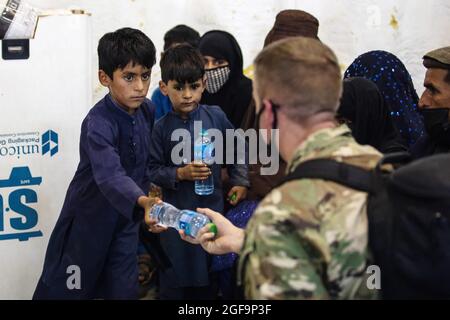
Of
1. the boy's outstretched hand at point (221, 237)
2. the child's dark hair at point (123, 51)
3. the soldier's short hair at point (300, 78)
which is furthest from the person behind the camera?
the child's dark hair at point (123, 51)

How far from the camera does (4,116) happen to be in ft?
11.4

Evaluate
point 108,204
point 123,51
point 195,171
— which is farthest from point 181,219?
point 123,51

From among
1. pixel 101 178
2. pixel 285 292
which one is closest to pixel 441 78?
pixel 101 178

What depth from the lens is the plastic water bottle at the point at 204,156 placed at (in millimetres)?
3512

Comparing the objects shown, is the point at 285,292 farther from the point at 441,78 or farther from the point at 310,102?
the point at 441,78

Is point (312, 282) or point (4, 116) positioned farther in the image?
point (4, 116)

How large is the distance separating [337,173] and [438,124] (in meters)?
1.59

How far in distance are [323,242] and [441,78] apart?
179 cm

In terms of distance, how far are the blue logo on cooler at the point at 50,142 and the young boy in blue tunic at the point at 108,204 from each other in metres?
0.37

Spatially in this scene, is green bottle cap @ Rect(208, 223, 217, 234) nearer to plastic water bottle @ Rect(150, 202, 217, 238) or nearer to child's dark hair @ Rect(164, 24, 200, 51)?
plastic water bottle @ Rect(150, 202, 217, 238)

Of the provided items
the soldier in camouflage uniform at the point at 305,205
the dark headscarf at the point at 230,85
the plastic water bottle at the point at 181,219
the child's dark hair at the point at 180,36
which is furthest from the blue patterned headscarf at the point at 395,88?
the soldier in camouflage uniform at the point at 305,205

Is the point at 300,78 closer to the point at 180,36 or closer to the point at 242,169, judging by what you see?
the point at 242,169

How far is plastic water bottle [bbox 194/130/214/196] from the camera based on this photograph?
351 cm

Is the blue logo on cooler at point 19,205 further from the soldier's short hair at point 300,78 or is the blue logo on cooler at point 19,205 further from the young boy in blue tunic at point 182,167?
the soldier's short hair at point 300,78
